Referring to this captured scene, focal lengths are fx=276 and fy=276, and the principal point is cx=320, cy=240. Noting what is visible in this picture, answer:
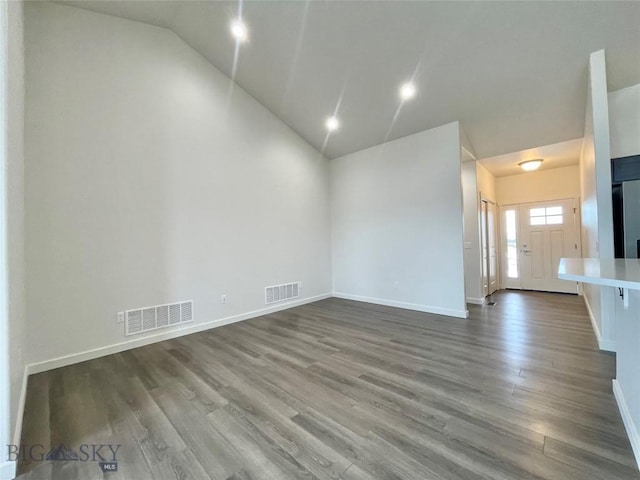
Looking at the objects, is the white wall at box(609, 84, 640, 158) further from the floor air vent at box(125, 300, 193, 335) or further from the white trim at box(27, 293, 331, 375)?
the floor air vent at box(125, 300, 193, 335)

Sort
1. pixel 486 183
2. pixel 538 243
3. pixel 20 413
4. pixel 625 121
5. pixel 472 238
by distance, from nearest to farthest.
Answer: pixel 20 413 < pixel 625 121 < pixel 472 238 < pixel 486 183 < pixel 538 243

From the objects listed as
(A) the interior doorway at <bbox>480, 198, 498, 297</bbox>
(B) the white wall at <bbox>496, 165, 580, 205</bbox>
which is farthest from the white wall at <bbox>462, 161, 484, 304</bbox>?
(B) the white wall at <bbox>496, 165, 580, 205</bbox>

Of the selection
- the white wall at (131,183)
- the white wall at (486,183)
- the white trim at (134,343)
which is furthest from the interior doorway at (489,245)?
the white trim at (134,343)

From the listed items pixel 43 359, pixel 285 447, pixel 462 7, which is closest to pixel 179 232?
pixel 43 359

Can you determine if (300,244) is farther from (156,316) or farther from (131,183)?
(131,183)

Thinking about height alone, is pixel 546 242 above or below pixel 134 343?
above

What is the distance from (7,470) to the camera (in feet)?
4.80

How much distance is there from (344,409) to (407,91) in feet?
13.0

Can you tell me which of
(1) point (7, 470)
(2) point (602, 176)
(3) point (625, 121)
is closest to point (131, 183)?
(1) point (7, 470)

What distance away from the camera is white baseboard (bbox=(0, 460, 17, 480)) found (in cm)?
145

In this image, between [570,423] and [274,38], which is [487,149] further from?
[570,423]

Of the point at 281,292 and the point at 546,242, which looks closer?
the point at 281,292

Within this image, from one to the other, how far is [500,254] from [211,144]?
22.8 feet

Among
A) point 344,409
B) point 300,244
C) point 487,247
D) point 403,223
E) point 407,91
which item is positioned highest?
point 407,91
